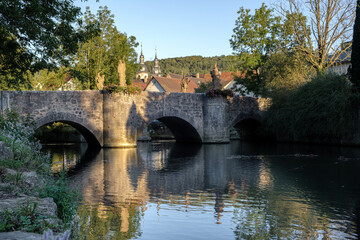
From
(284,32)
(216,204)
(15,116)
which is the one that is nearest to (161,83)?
(284,32)

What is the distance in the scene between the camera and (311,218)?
5793 millimetres

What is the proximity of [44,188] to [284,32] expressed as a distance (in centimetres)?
2551

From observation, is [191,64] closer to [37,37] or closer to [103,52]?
[103,52]

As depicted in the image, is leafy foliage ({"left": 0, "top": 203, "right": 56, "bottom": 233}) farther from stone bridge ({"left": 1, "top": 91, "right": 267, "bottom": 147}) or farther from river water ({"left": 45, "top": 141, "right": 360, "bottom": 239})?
stone bridge ({"left": 1, "top": 91, "right": 267, "bottom": 147})

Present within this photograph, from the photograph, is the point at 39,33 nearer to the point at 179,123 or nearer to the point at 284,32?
the point at 179,123

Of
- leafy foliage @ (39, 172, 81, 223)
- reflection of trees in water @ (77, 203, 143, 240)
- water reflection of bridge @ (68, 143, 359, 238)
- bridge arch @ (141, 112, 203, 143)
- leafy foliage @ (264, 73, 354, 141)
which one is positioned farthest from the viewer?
bridge arch @ (141, 112, 203, 143)

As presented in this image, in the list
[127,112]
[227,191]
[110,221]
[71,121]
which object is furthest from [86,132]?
[110,221]

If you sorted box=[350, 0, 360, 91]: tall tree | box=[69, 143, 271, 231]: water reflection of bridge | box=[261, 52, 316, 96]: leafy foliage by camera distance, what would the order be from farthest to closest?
box=[261, 52, 316, 96]: leafy foliage
box=[350, 0, 360, 91]: tall tree
box=[69, 143, 271, 231]: water reflection of bridge

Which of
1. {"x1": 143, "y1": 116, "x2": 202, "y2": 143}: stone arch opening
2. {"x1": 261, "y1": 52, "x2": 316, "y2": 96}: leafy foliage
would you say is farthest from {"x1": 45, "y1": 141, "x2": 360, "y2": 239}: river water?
{"x1": 261, "y1": 52, "x2": 316, "y2": 96}: leafy foliage

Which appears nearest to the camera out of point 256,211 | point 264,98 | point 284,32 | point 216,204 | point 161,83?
point 256,211

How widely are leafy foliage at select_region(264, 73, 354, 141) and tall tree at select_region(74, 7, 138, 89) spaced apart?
14063 millimetres

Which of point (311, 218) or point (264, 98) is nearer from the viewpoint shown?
point (311, 218)

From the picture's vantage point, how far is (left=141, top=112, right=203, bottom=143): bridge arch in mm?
22859

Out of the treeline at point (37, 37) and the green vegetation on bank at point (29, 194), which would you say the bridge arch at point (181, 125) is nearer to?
the treeline at point (37, 37)
